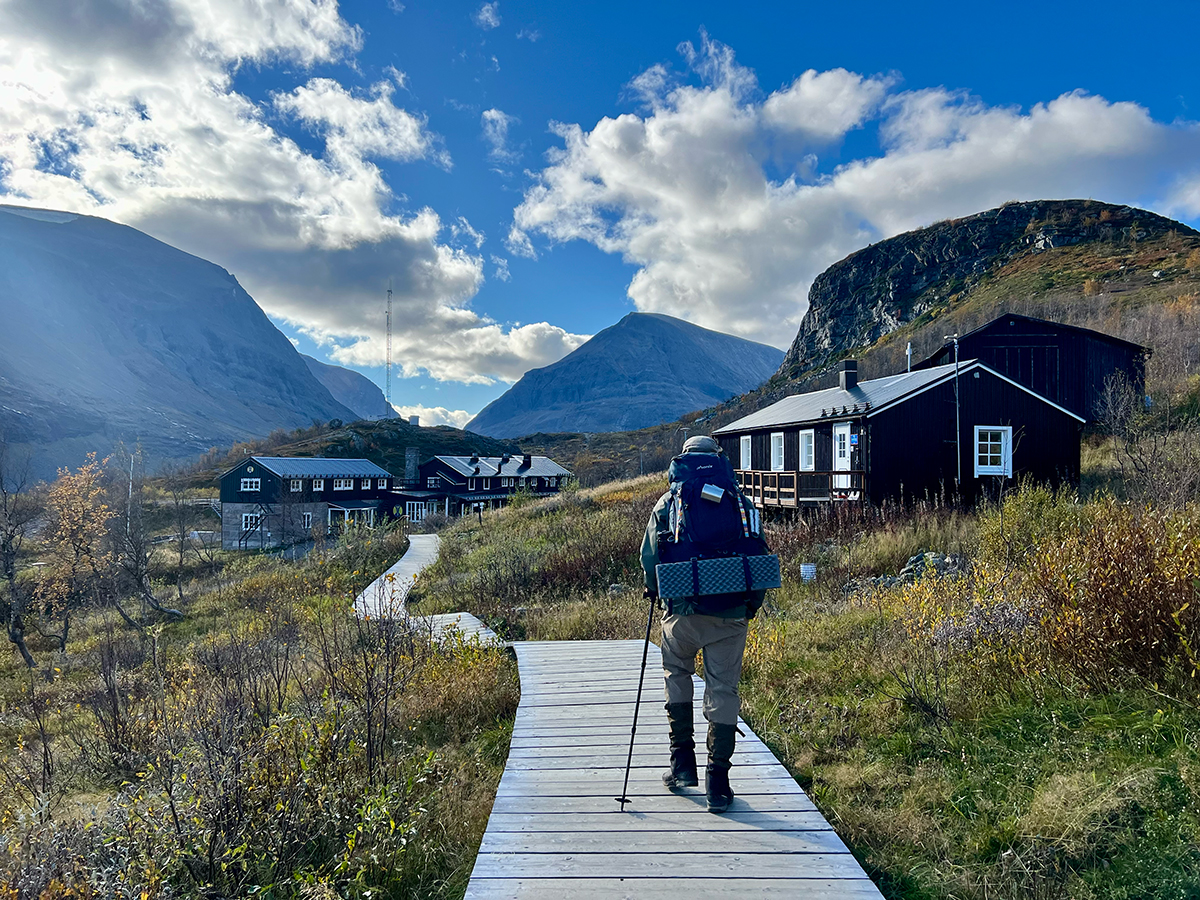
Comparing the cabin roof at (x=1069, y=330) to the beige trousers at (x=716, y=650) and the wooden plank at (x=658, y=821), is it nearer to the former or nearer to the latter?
the beige trousers at (x=716, y=650)

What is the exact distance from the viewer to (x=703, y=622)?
374cm

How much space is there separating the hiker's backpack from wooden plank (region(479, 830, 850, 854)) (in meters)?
1.24

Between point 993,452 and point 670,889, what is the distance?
2024 cm

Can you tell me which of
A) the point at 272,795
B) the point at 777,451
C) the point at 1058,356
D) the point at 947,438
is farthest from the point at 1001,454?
the point at 272,795

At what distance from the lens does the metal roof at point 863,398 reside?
1847 centimetres

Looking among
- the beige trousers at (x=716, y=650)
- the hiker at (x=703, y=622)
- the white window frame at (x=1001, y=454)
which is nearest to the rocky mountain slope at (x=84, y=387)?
the white window frame at (x=1001, y=454)

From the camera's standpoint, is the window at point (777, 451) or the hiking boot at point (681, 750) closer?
the hiking boot at point (681, 750)

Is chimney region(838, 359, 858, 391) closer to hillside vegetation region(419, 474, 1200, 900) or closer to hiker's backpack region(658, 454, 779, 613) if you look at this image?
hillside vegetation region(419, 474, 1200, 900)

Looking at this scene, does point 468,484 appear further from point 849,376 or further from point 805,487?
point 849,376

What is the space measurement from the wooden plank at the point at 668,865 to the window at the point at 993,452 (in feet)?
62.9

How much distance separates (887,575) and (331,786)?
31.0ft

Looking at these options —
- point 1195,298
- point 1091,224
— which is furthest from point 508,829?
point 1091,224

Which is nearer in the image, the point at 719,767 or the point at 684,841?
the point at 684,841

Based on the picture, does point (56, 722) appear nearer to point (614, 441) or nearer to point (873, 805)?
point (873, 805)
